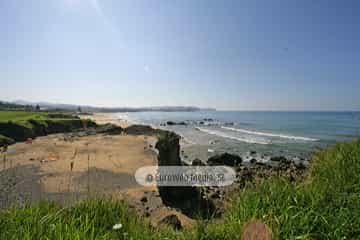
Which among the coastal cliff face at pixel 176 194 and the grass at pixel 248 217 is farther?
the coastal cliff face at pixel 176 194

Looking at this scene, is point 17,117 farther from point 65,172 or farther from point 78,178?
point 78,178

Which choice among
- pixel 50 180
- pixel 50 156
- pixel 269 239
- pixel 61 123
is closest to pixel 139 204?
pixel 50 180

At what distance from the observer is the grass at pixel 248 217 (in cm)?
300

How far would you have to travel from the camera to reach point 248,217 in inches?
135

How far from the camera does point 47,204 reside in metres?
4.03

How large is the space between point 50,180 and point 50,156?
7709 millimetres

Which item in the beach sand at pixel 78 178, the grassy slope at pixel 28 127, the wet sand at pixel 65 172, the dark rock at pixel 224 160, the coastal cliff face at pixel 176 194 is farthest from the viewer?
the grassy slope at pixel 28 127

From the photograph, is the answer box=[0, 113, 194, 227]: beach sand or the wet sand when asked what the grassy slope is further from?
box=[0, 113, 194, 227]: beach sand

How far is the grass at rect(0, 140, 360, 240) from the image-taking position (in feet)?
9.84

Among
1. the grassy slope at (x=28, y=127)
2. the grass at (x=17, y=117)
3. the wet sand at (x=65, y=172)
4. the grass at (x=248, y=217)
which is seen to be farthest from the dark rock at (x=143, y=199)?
the grass at (x=17, y=117)

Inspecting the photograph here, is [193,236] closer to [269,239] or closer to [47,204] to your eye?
[269,239]

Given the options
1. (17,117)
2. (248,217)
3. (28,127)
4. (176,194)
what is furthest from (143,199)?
(17,117)

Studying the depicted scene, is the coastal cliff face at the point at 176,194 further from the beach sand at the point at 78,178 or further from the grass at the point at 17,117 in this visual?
the grass at the point at 17,117

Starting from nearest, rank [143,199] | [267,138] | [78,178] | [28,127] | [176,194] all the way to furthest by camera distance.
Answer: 1. [176,194]
2. [143,199]
3. [78,178]
4. [28,127]
5. [267,138]
